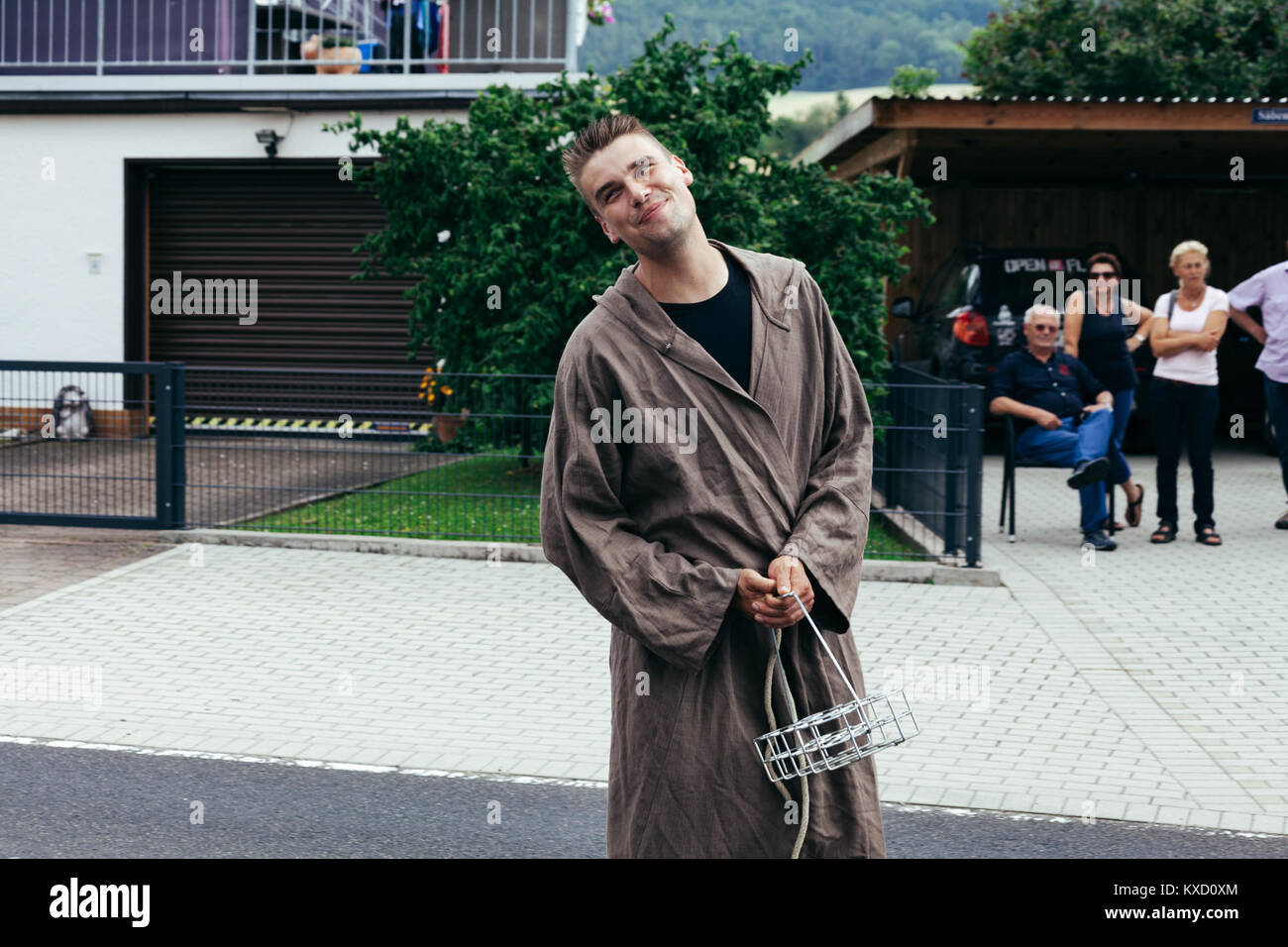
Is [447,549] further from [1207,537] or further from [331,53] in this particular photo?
[331,53]

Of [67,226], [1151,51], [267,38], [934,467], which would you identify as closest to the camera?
[934,467]

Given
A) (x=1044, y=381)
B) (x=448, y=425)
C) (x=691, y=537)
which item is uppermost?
(x=1044, y=381)

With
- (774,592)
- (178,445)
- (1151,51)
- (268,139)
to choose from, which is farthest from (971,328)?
(1151,51)

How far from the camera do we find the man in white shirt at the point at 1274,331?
11.0m

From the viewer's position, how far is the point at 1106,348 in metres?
11.3

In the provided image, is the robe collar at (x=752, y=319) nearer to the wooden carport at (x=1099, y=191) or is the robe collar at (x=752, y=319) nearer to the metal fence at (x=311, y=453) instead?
the metal fence at (x=311, y=453)

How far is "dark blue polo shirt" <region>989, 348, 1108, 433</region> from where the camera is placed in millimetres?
10992

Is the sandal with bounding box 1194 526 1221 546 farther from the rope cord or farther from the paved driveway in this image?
the rope cord

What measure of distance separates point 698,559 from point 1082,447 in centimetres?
796

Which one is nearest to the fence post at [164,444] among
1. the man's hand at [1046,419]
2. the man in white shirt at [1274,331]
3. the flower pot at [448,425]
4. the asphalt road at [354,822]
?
the flower pot at [448,425]
